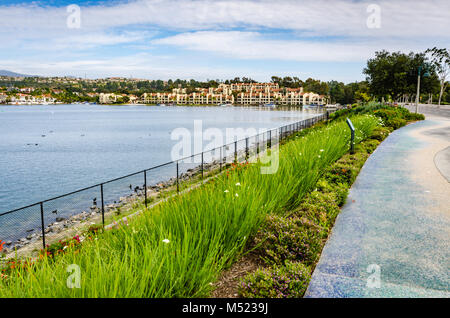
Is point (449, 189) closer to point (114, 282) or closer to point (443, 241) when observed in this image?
point (443, 241)

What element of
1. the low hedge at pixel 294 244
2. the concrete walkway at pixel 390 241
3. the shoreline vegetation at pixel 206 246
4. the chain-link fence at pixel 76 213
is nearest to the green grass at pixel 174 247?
the shoreline vegetation at pixel 206 246

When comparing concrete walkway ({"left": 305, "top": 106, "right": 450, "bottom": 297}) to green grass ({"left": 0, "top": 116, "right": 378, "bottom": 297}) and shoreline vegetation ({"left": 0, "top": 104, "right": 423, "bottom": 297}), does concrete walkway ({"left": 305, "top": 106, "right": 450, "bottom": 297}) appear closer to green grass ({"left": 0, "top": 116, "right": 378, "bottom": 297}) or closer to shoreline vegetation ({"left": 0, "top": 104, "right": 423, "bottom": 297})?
shoreline vegetation ({"left": 0, "top": 104, "right": 423, "bottom": 297})

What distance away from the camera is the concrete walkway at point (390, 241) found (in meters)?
4.27

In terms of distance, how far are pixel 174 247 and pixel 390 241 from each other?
3.57 metres

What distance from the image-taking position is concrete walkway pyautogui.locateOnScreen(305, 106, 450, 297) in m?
4.27

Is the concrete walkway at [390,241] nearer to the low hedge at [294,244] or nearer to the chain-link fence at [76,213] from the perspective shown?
the low hedge at [294,244]

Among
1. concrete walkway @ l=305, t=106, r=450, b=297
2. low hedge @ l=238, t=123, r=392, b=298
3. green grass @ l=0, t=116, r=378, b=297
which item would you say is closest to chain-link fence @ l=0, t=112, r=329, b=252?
low hedge @ l=238, t=123, r=392, b=298

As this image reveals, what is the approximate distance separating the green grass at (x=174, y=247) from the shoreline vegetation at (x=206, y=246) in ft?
0.04

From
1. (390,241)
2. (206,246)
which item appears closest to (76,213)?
(206,246)

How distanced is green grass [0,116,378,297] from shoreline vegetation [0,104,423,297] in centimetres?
1

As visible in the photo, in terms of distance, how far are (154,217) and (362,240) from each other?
3.33m
